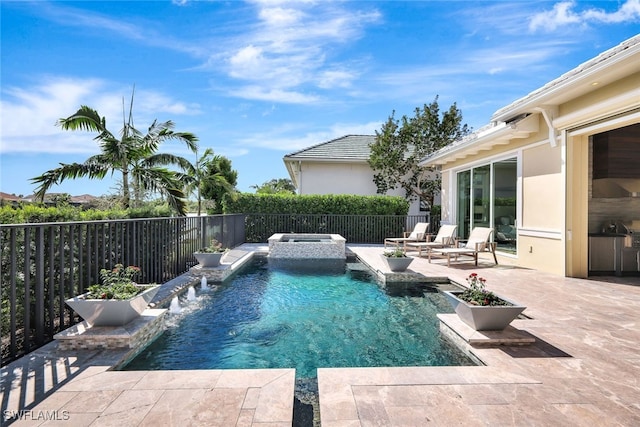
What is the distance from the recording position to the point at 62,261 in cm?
383

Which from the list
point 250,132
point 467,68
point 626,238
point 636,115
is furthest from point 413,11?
point 250,132

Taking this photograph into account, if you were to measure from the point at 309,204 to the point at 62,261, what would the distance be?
12103 millimetres

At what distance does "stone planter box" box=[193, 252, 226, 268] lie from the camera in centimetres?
787

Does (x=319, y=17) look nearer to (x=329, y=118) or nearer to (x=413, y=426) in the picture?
(x=413, y=426)

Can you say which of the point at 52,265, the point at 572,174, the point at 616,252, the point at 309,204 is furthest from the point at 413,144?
the point at 52,265

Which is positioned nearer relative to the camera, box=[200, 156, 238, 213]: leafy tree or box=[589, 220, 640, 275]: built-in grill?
box=[589, 220, 640, 275]: built-in grill

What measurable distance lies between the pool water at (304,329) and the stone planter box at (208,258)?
2.94 ft

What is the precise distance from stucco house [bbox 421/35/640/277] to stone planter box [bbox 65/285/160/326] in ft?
25.8

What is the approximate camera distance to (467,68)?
11125 millimetres

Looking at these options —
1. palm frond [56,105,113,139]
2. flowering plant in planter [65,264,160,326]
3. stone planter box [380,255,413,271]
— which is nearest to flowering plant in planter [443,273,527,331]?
stone planter box [380,255,413,271]

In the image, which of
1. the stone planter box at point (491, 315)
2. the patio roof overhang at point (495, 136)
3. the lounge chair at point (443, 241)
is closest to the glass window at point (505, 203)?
the patio roof overhang at point (495, 136)

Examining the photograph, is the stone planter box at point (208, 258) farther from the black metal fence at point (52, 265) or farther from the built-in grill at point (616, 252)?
the built-in grill at point (616, 252)

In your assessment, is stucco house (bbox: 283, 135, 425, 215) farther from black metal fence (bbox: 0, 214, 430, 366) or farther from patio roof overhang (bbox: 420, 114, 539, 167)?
black metal fence (bbox: 0, 214, 430, 366)

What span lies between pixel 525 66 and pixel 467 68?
5.67 ft
